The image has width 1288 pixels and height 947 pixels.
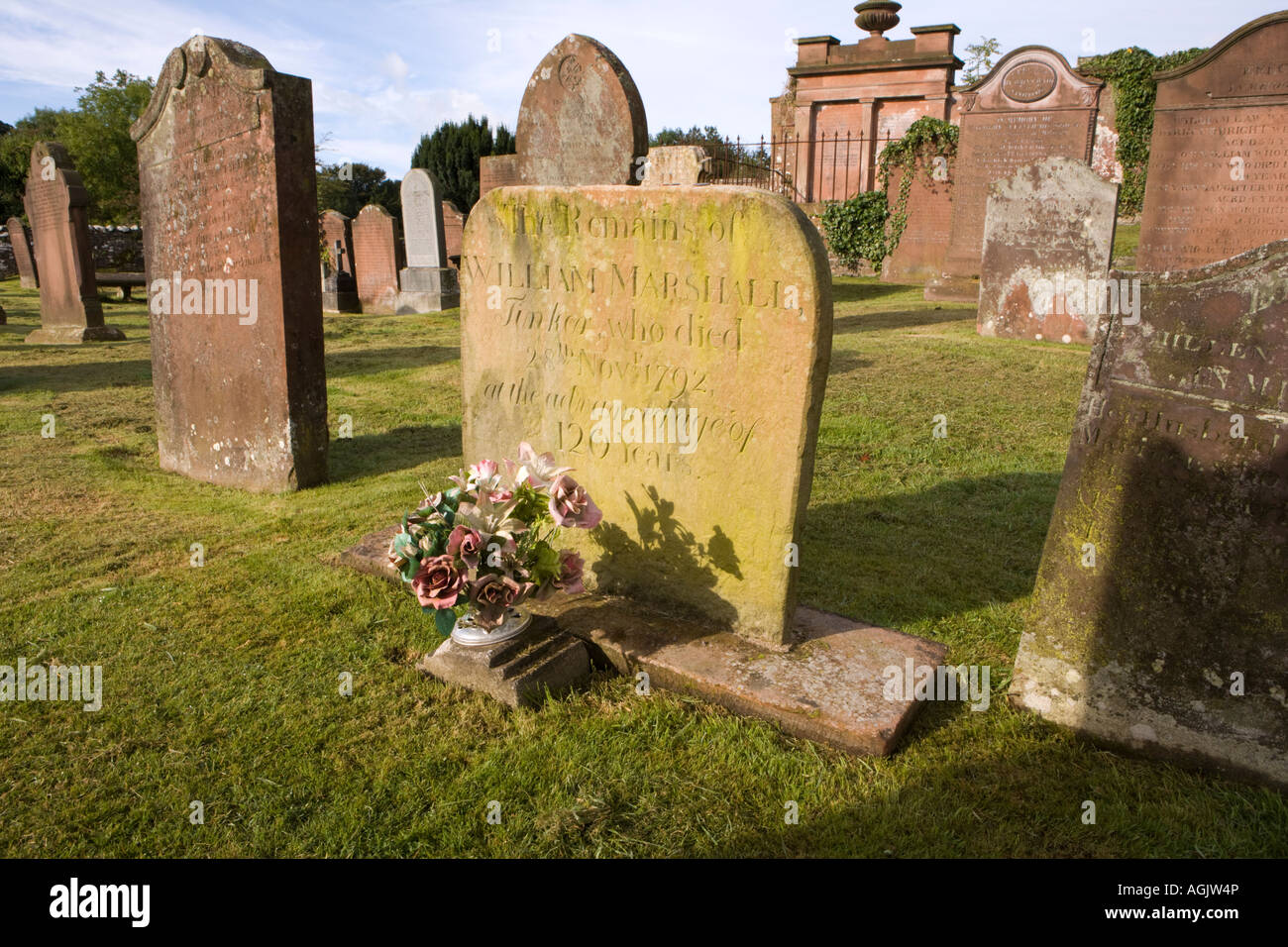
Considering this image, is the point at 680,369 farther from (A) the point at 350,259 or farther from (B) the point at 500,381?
(A) the point at 350,259

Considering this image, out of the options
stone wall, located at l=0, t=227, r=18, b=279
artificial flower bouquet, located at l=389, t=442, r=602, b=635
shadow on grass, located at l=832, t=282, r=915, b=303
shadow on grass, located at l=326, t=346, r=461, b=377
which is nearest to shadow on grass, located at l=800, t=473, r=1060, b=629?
artificial flower bouquet, located at l=389, t=442, r=602, b=635

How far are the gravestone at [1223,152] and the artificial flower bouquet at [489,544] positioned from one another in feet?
33.3

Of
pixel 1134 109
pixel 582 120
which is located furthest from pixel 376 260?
pixel 1134 109

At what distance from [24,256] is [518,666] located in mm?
19696

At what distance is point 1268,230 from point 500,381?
10.7 m

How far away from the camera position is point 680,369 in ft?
10.4

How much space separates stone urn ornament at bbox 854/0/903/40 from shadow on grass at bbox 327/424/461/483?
2111cm

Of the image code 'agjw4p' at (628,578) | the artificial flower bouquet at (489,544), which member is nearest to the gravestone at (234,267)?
the image code 'agjw4p' at (628,578)

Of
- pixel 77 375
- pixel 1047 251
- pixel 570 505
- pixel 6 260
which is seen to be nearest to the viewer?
pixel 570 505

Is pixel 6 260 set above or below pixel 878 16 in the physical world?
below

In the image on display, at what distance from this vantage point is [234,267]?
504 centimetres

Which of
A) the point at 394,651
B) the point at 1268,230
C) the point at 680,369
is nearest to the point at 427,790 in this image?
the point at 394,651

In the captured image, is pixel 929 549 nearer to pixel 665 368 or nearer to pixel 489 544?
pixel 665 368
